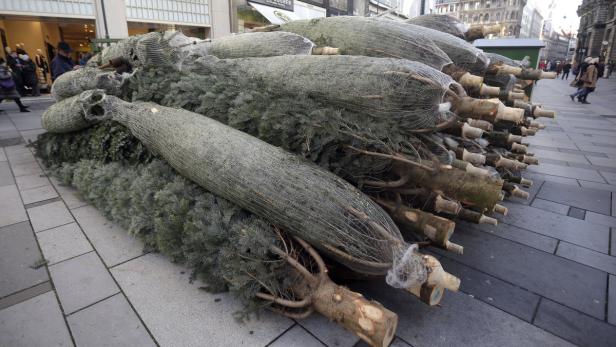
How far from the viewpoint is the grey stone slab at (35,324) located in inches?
88.8

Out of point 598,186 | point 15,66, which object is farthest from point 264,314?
point 15,66

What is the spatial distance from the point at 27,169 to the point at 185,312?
4.85 m

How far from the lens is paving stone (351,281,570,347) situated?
232 centimetres

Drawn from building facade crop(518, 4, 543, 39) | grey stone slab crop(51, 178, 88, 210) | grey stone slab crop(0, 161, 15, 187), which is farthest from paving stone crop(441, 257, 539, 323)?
building facade crop(518, 4, 543, 39)

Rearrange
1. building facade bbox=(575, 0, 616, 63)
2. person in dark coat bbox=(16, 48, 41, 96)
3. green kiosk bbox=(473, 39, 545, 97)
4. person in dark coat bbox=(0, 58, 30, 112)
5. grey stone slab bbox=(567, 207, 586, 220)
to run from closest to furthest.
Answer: grey stone slab bbox=(567, 207, 586, 220), green kiosk bbox=(473, 39, 545, 97), person in dark coat bbox=(0, 58, 30, 112), person in dark coat bbox=(16, 48, 41, 96), building facade bbox=(575, 0, 616, 63)

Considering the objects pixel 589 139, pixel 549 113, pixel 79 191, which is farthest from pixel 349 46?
pixel 589 139

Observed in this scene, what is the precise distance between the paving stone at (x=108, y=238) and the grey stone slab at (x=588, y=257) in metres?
4.17

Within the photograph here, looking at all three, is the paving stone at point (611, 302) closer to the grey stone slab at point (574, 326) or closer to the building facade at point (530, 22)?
the grey stone slab at point (574, 326)

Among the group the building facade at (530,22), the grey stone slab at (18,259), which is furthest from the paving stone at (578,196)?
Result: the building facade at (530,22)

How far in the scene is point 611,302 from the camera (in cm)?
273

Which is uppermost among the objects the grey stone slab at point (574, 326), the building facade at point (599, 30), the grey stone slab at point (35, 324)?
the building facade at point (599, 30)

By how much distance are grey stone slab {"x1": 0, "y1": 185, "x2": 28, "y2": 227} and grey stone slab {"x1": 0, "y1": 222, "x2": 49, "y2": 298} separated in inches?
6.8

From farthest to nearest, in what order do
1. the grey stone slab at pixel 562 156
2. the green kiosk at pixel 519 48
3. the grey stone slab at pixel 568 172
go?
1. the green kiosk at pixel 519 48
2. the grey stone slab at pixel 562 156
3. the grey stone slab at pixel 568 172

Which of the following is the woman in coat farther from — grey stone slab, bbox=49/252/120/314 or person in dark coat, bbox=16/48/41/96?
person in dark coat, bbox=16/48/41/96
